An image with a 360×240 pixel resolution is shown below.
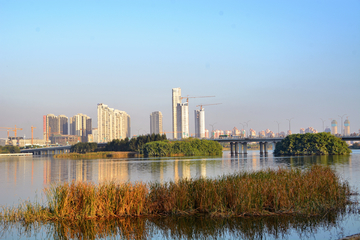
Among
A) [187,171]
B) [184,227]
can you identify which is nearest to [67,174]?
[187,171]

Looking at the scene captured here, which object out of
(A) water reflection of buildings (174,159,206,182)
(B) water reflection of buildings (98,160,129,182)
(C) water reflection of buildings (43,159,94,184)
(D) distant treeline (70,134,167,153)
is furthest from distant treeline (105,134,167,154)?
(A) water reflection of buildings (174,159,206,182)

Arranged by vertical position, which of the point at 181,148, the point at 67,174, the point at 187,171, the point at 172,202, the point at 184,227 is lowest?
Result: the point at 67,174

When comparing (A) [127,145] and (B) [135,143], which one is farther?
(A) [127,145]

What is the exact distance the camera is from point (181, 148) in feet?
436

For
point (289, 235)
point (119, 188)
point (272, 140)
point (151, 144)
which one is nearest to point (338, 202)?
point (289, 235)

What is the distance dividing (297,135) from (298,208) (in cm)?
10727

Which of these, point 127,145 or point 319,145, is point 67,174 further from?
point 127,145

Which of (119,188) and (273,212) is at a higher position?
(119,188)

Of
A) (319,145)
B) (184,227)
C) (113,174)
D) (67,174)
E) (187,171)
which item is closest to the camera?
(184,227)

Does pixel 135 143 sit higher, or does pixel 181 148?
pixel 135 143

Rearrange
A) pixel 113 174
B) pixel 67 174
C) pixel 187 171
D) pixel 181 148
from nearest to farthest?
pixel 113 174 → pixel 187 171 → pixel 67 174 → pixel 181 148

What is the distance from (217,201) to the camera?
18078 mm

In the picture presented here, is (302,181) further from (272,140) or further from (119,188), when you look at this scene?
(272,140)

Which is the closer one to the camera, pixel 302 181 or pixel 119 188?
pixel 119 188
